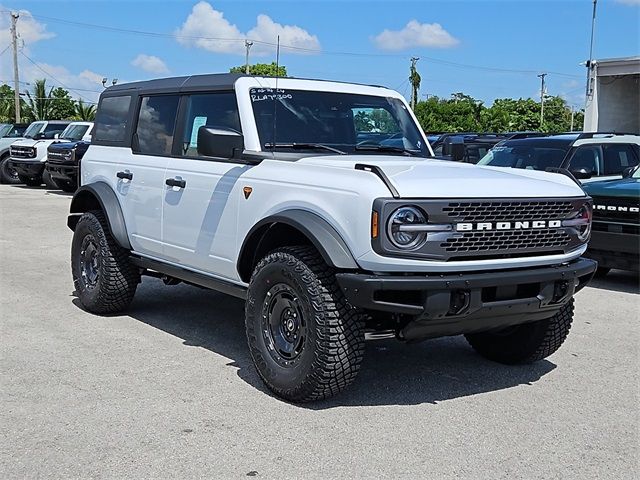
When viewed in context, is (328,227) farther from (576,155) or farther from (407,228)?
(576,155)

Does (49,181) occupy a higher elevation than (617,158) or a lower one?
lower

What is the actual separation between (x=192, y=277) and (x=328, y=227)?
1.73 m

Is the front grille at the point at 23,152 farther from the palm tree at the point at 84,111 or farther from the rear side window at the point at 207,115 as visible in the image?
the palm tree at the point at 84,111

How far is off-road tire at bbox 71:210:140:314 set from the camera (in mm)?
6680

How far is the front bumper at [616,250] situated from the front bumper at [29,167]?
1641 centimetres

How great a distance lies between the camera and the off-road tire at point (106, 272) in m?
6.68

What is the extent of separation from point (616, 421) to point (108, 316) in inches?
168

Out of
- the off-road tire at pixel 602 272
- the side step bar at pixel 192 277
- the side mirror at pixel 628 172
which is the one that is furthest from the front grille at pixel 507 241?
the side mirror at pixel 628 172

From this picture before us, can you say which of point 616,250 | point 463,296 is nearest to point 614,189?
point 616,250

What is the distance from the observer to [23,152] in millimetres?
21484

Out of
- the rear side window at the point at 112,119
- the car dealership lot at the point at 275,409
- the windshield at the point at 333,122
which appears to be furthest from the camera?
the rear side window at the point at 112,119

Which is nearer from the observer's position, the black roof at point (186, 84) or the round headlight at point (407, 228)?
the round headlight at point (407, 228)

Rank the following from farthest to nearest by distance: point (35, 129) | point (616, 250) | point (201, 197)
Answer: point (35, 129) → point (616, 250) → point (201, 197)

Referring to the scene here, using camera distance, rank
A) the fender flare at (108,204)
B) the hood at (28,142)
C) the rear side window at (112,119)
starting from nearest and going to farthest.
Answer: the fender flare at (108,204) < the rear side window at (112,119) < the hood at (28,142)
